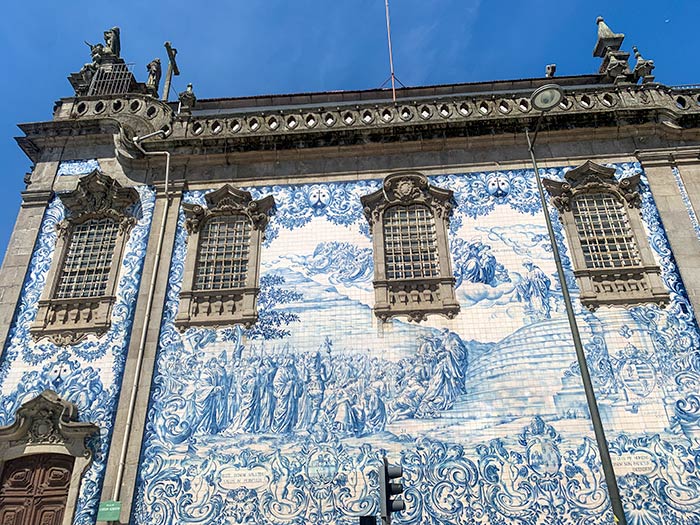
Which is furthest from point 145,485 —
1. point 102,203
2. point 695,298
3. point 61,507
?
point 695,298

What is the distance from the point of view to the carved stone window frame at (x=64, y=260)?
11539mm

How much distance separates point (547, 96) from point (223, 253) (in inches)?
275

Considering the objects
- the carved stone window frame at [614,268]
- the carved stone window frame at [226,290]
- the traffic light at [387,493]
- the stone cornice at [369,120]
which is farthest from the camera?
the stone cornice at [369,120]

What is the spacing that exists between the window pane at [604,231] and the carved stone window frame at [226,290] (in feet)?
21.6

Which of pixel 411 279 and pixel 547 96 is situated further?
pixel 411 279

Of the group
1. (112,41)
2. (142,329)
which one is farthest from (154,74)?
(142,329)

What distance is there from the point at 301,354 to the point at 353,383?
113 centimetres

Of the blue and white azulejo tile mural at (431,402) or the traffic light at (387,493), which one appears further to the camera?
the blue and white azulejo tile mural at (431,402)

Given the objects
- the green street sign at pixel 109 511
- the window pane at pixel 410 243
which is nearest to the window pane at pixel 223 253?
the window pane at pixel 410 243

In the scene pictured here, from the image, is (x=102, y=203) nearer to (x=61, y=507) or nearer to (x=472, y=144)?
(x=61, y=507)

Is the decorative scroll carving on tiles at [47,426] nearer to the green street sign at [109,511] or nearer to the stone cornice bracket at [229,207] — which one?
the green street sign at [109,511]

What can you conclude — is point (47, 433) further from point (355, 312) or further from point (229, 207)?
point (355, 312)

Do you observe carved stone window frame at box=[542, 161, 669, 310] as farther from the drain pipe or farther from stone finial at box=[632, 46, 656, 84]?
the drain pipe

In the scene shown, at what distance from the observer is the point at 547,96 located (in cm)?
934
